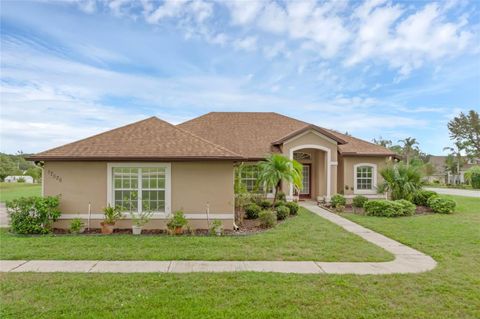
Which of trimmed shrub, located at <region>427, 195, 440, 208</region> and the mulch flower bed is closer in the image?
the mulch flower bed

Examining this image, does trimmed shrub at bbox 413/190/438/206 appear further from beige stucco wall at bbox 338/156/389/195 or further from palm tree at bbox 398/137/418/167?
palm tree at bbox 398/137/418/167

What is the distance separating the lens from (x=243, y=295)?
500 cm

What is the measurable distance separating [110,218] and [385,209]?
471 inches

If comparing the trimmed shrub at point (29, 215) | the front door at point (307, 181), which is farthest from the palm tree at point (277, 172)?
the trimmed shrub at point (29, 215)

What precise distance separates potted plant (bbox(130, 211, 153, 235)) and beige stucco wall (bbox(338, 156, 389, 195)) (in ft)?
41.8

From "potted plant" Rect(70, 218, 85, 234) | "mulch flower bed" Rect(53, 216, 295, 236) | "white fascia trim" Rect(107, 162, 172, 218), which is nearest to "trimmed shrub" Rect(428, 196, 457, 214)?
"mulch flower bed" Rect(53, 216, 295, 236)

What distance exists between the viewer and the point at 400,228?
11273 millimetres

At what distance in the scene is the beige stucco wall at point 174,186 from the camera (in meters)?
10.6

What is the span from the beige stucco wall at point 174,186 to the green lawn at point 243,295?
4839 mm

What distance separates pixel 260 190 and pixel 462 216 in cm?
996

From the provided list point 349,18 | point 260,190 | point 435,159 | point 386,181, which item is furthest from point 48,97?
point 435,159

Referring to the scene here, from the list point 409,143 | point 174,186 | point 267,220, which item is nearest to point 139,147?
point 174,186

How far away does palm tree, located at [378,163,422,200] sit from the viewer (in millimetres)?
16516

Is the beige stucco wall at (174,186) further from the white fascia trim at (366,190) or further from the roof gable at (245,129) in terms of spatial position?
the white fascia trim at (366,190)
